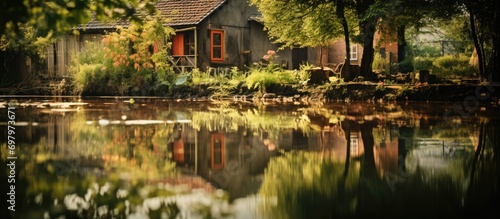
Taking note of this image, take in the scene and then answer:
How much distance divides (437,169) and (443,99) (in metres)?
16.1

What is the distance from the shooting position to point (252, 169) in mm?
8125

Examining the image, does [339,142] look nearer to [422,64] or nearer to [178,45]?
[178,45]

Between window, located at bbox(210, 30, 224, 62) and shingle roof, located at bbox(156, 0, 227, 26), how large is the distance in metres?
1.46

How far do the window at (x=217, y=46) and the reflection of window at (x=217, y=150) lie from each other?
28156 millimetres

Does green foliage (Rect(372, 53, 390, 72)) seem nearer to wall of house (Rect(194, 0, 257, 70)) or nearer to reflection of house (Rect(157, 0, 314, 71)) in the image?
reflection of house (Rect(157, 0, 314, 71))

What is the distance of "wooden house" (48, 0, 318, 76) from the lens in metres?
39.4

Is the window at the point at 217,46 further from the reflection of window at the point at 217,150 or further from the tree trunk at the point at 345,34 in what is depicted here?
the reflection of window at the point at 217,150

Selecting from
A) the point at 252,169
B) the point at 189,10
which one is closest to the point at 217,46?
the point at 189,10

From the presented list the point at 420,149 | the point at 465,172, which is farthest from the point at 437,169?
the point at 420,149

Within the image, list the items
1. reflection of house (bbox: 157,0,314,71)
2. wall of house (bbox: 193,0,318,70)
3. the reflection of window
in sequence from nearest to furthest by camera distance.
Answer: the reflection of window < reflection of house (bbox: 157,0,314,71) < wall of house (bbox: 193,0,318,70)

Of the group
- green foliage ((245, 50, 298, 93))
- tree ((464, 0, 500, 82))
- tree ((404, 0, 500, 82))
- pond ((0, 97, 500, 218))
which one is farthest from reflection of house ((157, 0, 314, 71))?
pond ((0, 97, 500, 218))

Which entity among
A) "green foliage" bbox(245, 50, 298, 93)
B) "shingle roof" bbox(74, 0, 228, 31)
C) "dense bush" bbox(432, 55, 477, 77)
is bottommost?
"green foliage" bbox(245, 50, 298, 93)

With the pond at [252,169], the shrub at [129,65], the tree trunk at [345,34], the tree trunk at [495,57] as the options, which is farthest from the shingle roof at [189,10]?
the pond at [252,169]

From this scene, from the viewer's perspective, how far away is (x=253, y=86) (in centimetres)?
3006
